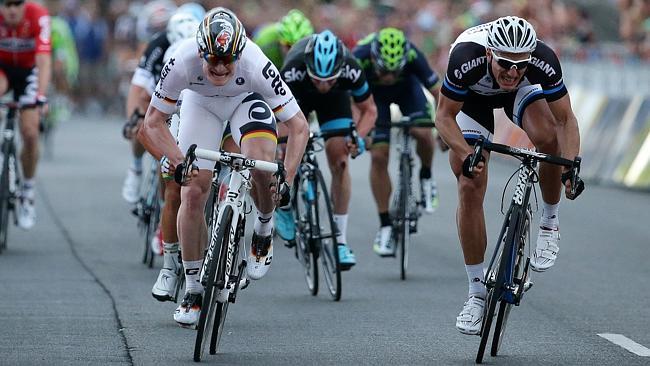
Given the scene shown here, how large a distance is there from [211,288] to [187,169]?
24.6 inches

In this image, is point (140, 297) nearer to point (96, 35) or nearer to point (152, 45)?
point (152, 45)

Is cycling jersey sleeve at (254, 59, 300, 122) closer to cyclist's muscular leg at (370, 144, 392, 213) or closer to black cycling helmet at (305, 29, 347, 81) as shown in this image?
black cycling helmet at (305, 29, 347, 81)

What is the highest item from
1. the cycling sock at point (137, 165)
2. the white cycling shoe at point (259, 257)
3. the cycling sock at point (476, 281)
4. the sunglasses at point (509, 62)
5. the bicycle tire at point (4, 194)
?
the sunglasses at point (509, 62)

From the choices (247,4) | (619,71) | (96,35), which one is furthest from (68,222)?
(96,35)

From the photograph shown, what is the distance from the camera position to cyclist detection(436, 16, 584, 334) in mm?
8344

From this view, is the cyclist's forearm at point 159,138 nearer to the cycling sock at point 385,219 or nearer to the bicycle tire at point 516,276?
the bicycle tire at point 516,276

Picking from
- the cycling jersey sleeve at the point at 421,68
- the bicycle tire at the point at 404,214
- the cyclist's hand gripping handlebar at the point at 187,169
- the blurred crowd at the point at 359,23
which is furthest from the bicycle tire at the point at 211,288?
the blurred crowd at the point at 359,23

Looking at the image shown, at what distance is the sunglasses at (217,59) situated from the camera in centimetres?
855

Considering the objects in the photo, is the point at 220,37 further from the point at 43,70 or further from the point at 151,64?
the point at 43,70

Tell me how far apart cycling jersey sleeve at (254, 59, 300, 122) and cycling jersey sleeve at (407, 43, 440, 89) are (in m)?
4.09

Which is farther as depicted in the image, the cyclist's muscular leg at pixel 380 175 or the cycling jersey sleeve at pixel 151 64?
the cyclist's muscular leg at pixel 380 175

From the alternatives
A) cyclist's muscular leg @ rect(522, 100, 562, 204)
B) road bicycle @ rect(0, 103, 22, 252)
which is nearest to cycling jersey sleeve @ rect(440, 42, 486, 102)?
cyclist's muscular leg @ rect(522, 100, 562, 204)

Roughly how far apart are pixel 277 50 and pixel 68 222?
10.5 feet

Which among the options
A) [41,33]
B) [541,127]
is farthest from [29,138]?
[541,127]
